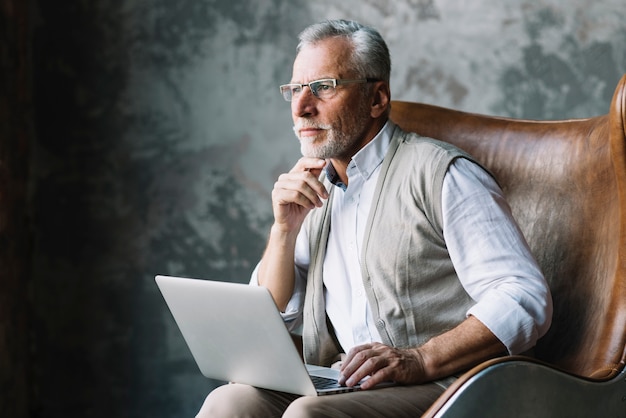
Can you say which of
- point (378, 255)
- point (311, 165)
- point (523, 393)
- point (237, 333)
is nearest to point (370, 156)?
point (311, 165)

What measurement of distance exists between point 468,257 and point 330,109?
0.51 metres

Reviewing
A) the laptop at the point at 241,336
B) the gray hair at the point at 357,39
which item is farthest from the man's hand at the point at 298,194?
the laptop at the point at 241,336

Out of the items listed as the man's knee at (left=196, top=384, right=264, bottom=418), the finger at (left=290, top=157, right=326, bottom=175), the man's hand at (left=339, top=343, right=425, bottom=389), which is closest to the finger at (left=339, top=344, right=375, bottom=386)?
the man's hand at (left=339, top=343, right=425, bottom=389)

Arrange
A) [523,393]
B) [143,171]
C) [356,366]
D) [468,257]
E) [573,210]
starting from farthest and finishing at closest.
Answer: [143,171] < [573,210] < [468,257] < [356,366] < [523,393]

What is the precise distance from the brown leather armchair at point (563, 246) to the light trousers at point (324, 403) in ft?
0.63

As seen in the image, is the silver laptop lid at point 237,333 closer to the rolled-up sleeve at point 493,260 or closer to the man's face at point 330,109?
the rolled-up sleeve at point 493,260

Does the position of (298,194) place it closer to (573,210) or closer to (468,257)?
(468,257)

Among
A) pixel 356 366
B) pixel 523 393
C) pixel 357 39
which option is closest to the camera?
pixel 523 393

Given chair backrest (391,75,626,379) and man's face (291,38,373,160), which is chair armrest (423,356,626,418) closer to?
chair backrest (391,75,626,379)

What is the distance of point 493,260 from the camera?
1844mm

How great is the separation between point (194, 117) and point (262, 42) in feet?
1.26

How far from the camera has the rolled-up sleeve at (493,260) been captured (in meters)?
1.78

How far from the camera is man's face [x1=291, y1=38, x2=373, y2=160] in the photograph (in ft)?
6.98

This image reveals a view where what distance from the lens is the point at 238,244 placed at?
3311 mm
